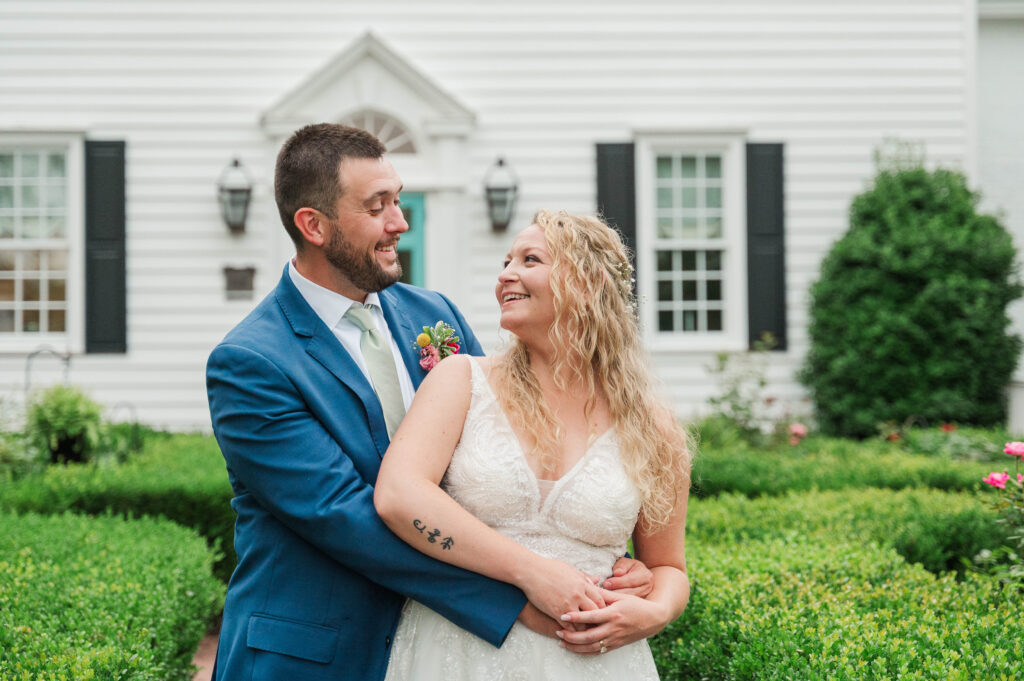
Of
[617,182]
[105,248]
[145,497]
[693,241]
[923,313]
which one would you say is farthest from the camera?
[693,241]

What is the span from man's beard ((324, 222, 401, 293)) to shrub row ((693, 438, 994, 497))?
3.57 meters

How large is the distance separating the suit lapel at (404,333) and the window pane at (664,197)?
792 cm

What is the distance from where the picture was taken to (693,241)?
1030 centimetres

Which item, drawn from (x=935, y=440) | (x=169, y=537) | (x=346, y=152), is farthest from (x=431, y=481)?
(x=935, y=440)

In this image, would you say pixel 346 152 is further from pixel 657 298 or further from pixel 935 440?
pixel 657 298

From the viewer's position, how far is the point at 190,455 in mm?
6715

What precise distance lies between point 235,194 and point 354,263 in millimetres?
7622

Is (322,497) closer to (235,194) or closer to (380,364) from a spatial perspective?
(380,364)

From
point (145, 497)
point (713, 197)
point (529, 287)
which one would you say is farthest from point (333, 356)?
point (713, 197)

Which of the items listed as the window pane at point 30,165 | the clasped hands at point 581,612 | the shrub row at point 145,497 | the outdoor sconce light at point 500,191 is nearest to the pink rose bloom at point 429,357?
the clasped hands at point 581,612

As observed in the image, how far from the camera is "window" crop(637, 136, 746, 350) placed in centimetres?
1021

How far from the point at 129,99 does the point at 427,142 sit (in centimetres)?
324

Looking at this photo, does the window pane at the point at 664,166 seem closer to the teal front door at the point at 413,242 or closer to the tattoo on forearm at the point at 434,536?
the teal front door at the point at 413,242

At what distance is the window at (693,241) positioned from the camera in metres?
10.2
